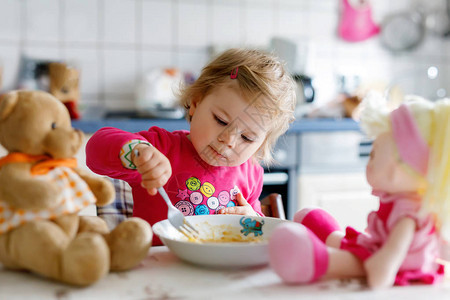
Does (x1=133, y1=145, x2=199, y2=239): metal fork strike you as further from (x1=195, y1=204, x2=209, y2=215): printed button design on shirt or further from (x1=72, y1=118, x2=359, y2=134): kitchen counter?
(x1=72, y1=118, x2=359, y2=134): kitchen counter

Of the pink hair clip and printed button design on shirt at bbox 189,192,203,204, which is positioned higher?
the pink hair clip

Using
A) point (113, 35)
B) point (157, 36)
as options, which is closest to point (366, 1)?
point (157, 36)

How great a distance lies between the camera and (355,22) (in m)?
2.97

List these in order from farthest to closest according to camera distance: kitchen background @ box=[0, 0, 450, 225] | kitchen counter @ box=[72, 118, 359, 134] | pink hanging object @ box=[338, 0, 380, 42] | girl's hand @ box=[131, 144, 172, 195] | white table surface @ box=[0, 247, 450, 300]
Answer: pink hanging object @ box=[338, 0, 380, 42] → kitchen background @ box=[0, 0, 450, 225] → kitchen counter @ box=[72, 118, 359, 134] → girl's hand @ box=[131, 144, 172, 195] → white table surface @ box=[0, 247, 450, 300]

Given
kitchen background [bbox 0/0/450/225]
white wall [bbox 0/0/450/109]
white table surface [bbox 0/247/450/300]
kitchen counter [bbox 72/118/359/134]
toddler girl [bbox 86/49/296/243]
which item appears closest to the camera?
white table surface [bbox 0/247/450/300]

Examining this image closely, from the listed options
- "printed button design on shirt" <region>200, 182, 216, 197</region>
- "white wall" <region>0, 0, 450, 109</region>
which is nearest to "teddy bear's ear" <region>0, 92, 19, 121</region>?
"printed button design on shirt" <region>200, 182, 216, 197</region>

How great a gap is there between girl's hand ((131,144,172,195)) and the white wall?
1791 mm

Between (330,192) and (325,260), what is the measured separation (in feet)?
5.83

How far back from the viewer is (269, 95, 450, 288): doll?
0.58 meters

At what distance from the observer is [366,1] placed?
296 centimetres

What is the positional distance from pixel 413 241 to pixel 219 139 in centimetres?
50

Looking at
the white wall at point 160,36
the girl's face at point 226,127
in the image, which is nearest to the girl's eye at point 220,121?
the girl's face at point 226,127

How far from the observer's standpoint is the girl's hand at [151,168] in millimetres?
719

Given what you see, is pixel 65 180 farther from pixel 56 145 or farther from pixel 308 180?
pixel 308 180
